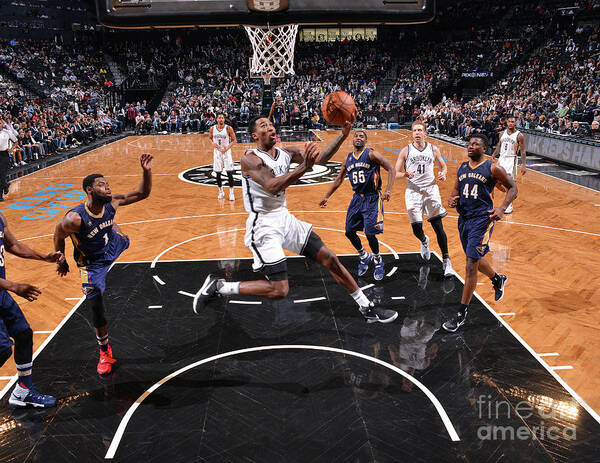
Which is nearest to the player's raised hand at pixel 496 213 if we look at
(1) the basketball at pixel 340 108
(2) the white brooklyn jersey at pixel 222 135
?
(1) the basketball at pixel 340 108

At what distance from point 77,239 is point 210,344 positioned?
4.94ft

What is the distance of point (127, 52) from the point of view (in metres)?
31.9

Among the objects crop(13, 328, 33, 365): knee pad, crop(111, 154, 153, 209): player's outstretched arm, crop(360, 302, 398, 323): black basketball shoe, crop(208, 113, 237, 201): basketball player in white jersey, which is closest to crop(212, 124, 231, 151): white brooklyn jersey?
crop(208, 113, 237, 201): basketball player in white jersey

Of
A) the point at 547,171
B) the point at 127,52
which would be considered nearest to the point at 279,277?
the point at 547,171

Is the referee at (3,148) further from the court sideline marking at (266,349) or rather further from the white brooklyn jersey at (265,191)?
the court sideline marking at (266,349)

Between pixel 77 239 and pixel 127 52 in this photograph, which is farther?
pixel 127 52

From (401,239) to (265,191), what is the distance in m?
3.82

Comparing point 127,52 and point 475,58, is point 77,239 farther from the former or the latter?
point 127,52

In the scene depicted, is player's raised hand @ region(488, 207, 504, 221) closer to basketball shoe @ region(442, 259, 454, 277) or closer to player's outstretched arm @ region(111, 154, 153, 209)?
basketball shoe @ region(442, 259, 454, 277)

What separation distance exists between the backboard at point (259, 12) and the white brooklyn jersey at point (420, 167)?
301 cm

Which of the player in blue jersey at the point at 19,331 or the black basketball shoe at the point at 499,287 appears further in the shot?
the black basketball shoe at the point at 499,287

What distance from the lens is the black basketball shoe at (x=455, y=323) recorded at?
4574 millimetres
